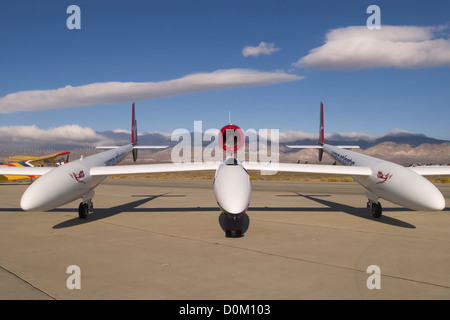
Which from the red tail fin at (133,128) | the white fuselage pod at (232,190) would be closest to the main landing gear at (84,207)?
the white fuselage pod at (232,190)

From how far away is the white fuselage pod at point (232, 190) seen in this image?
32.1 ft

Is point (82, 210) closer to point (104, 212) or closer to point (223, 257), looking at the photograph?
point (104, 212)

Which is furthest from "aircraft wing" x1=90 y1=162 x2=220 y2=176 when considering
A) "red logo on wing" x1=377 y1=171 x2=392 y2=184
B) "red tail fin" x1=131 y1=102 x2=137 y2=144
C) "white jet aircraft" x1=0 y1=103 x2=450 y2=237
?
"red tail fin" x1=131 y1=102 x2=137 y2=144

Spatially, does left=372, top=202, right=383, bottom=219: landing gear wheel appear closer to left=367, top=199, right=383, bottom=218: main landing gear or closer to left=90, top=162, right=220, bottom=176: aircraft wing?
left=367, top=199, right=383, bottom=218: main landing gear

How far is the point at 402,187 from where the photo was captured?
11250mm

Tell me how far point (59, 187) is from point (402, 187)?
10833mm

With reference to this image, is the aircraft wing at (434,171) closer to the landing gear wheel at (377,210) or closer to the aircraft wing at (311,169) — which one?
the landing gear wheel at (377,210)

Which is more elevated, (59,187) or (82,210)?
(59,187)

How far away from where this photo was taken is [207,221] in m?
13.3

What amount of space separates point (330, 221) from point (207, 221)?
460 cm

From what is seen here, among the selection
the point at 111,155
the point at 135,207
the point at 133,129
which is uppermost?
the point at 133,129

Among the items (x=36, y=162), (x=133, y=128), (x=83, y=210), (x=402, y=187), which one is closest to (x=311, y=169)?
(x=402, y=187)
